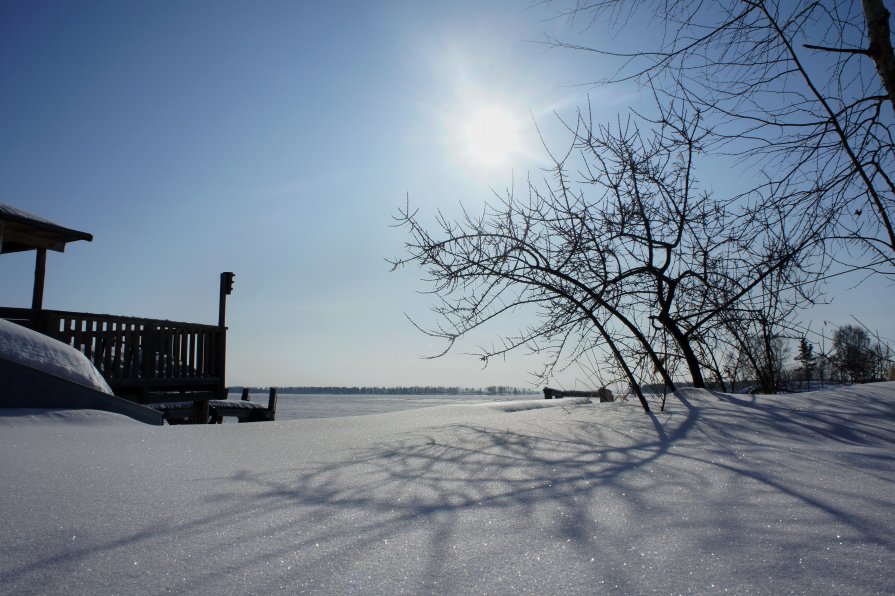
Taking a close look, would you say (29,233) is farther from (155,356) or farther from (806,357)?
(806,357)

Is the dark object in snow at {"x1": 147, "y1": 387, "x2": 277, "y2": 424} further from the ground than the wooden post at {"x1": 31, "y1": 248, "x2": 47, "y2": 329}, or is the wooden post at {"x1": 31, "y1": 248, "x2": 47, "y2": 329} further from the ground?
the wooden post at {"x1": 31, "y1": 248, "x2": 47, "y2": 329}

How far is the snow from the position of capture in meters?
1.08

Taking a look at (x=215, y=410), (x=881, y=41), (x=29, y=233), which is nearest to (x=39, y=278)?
(x=29, y=233)

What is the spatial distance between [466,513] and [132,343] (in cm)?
846

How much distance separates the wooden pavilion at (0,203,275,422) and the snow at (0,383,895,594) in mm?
5753

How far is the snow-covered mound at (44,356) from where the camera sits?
445cm

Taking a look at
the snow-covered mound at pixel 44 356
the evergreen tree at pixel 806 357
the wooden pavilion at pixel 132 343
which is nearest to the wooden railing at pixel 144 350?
the wooden pavilion at pixel 132 343

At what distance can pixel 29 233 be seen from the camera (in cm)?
861

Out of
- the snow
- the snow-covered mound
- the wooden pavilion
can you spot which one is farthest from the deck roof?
the snow

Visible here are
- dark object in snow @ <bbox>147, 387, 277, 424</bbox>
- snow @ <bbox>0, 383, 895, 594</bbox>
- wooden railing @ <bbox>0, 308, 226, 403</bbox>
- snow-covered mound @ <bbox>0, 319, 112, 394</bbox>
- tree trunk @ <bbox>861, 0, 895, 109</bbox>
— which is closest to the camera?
snow @ <bbox>0, 383, 895, 594</bbox>

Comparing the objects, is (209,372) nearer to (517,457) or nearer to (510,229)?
(510,229)

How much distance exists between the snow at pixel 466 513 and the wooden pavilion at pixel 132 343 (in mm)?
5753

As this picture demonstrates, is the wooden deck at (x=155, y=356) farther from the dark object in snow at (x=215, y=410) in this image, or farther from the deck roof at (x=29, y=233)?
the deck roof at (x=29, y=233)

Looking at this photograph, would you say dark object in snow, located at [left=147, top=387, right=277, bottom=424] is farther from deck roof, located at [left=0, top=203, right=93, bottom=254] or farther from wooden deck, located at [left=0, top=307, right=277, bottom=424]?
deck roof, located at [left=0, top=203, right=93, bottom=254]
